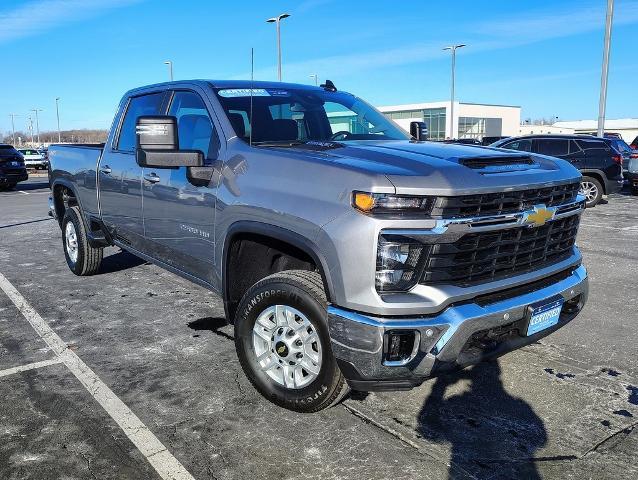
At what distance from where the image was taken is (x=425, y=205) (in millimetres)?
2646

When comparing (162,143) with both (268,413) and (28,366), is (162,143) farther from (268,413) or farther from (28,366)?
(28,366)

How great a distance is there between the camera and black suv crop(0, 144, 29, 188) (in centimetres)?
1956

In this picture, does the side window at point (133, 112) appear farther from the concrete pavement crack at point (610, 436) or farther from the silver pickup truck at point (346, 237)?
the concrete pavement crack at point (610, 436)

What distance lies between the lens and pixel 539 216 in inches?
119

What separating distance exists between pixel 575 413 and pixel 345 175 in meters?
1.95

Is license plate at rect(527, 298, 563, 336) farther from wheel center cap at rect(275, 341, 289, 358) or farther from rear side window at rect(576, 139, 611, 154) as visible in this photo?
rear side window at rect(576, 139, 611, 154)

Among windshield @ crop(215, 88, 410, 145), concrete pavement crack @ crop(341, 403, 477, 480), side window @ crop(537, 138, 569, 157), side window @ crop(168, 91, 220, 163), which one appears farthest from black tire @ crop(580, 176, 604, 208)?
concrete pavement crack @ crop(341, 403, 477, 480)

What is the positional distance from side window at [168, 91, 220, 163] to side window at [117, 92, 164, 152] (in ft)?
1.12

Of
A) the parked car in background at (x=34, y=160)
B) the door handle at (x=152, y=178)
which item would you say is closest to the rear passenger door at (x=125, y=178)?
the door handle at (x=152, y=178)

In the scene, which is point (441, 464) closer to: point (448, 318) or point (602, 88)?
point (448, 318)

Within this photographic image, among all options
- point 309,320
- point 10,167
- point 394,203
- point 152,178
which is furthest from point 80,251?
point 10,167

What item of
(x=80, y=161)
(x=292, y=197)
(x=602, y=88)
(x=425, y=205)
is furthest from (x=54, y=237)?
(x=602, y=88)

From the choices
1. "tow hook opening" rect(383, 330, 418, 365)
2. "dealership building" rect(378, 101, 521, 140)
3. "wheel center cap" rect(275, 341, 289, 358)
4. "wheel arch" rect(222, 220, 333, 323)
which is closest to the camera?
"tow hook opening" rect(383, 330, 418, 365)

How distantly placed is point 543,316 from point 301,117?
2165 mm
